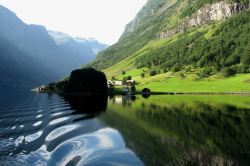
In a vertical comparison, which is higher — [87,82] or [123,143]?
→ [87,82]

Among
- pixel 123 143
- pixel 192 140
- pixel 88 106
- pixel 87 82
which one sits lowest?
pixel 192 140

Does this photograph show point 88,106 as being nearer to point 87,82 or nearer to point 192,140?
point 192,140

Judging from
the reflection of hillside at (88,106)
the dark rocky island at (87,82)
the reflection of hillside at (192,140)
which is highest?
the dark rocky island at (87,82)

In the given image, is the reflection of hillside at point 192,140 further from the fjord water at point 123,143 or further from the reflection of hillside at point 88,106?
the reflection of hillside at point 88,106

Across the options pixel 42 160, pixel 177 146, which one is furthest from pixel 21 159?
pixel 177 146

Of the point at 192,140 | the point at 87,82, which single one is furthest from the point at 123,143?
the point at 87,82

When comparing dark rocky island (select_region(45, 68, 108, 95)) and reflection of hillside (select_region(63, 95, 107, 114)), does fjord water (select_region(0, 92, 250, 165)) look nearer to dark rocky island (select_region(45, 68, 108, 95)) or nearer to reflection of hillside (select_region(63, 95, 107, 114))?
reflection of hillside (select_region(63, 95, 107, 114))

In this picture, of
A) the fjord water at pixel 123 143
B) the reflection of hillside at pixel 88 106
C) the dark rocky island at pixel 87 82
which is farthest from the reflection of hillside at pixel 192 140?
the dark rocky island at pixel 87 82

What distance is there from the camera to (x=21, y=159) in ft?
102

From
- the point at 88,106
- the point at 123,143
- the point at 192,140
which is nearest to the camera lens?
the point at 123,143

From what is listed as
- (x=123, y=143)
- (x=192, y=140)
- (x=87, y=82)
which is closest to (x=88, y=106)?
(x=123, y=143)

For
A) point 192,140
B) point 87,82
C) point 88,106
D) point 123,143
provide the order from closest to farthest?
point 123,143 < point 192,140 < point 88,106 < point 87,82

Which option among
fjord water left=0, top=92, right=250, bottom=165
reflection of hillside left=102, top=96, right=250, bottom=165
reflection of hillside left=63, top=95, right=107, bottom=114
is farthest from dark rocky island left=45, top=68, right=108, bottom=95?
fjord water left=0, top=92, right=250, bottom=165

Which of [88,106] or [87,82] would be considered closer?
[88,106]
